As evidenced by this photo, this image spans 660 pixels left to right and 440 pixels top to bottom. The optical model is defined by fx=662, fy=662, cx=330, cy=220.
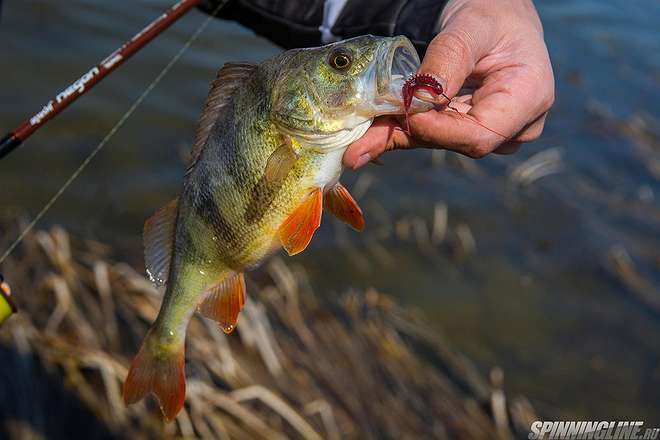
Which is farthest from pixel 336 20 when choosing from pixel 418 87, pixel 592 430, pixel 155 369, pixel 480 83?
pixel 592 430

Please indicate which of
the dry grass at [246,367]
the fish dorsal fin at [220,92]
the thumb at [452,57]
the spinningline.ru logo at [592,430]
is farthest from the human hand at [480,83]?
the spinningline.ru logo at [592,430]

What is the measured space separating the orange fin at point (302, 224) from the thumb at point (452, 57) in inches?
20.4

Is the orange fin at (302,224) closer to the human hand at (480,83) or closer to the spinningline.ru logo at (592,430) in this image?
the human hand at (480,83)

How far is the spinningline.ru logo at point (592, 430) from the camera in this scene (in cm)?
433

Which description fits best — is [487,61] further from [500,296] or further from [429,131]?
[500,296]

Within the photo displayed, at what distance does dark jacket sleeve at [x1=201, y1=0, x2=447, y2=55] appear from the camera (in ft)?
9.11

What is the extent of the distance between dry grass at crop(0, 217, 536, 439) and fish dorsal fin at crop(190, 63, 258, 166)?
6.24 ft

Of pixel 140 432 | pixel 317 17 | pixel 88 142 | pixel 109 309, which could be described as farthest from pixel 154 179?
pixel 317 17

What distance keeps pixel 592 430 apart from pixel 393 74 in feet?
11.8

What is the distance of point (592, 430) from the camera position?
4.57 metres

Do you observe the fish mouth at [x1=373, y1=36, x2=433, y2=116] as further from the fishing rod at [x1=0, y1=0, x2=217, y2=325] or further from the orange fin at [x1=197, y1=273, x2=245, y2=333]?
the fishing rod at [x1=0, y1=0, x2=217, y2=325]

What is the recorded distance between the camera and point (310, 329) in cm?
451

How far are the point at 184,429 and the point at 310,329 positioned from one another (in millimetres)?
1245

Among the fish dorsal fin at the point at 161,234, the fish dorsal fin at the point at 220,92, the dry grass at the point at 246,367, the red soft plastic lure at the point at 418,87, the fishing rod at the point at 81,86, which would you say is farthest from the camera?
the dry grass at the point at 246,367
